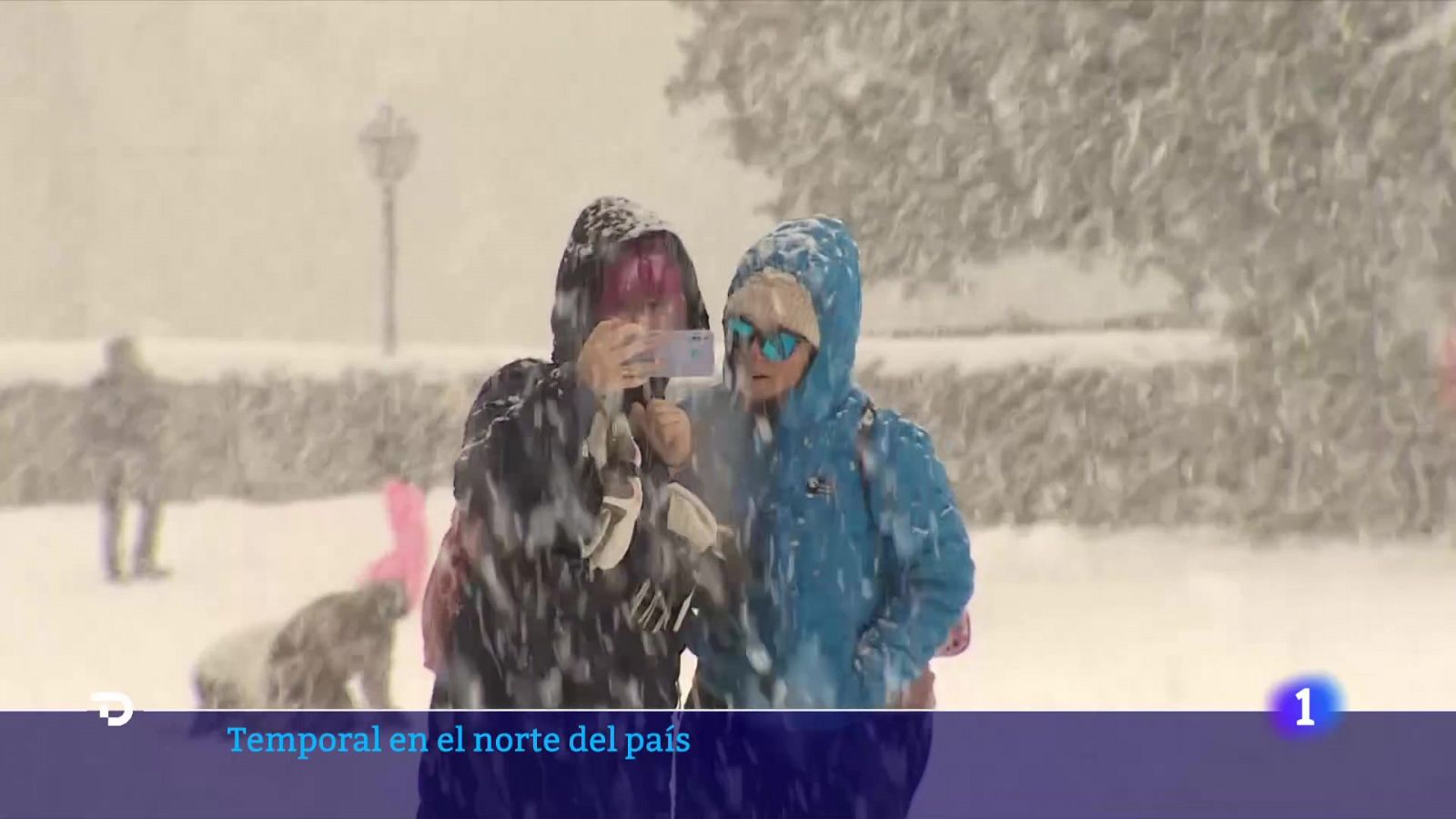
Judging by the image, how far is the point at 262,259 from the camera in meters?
2.12

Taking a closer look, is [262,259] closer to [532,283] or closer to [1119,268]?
[532,283]

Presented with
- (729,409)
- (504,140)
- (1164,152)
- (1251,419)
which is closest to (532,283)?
(504,140)

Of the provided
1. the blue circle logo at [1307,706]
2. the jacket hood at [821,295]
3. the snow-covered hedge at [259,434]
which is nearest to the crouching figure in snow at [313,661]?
the snow-covered hedge at [259,434]

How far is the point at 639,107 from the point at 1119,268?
1017 mm

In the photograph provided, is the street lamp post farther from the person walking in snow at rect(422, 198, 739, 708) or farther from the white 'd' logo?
the person walking in snow at rect(422, 198, 739, 708)

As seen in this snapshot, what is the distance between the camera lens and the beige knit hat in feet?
3.64

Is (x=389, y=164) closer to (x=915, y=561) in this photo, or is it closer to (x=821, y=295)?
(x=821, y=295)

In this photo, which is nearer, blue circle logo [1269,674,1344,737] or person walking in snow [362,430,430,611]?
person walking in snow [362,430,430,611]

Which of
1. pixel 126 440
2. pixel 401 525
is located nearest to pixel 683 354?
pixel 401 525

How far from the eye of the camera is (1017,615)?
2076 mm

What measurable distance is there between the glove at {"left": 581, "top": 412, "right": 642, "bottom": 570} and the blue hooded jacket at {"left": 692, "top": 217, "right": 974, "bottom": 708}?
9cm

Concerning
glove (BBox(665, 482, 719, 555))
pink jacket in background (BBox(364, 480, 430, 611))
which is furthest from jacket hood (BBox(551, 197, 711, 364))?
pink jacket in background (BBox(364, 480, 430, 611))

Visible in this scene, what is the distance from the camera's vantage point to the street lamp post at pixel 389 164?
2.15 m

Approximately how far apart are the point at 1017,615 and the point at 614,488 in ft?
3.93
